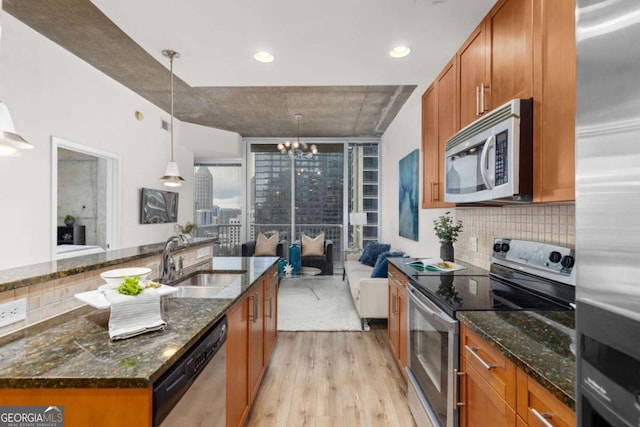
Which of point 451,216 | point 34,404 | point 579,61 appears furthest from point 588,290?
point 451,216

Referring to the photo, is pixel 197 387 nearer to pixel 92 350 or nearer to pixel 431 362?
pixel 92 350

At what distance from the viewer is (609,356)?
0.49 meters

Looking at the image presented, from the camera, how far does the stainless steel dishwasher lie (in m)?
0.89

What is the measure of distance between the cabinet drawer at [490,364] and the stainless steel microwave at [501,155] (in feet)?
2.18

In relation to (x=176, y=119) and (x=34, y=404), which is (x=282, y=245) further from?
(x=34, y=404)

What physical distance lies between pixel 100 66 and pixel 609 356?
4.59 metres

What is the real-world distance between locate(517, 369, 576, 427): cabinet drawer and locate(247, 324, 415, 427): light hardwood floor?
131 centimetres

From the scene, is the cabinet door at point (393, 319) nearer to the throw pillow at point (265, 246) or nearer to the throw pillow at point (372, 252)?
the throw pillow at point (372, 252)

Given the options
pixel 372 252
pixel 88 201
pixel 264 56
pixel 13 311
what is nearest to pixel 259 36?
pixel 264 56

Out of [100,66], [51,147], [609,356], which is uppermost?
[100,66]

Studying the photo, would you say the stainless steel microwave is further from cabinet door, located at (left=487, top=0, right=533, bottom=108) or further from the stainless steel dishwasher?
the stainless steel dishwasher

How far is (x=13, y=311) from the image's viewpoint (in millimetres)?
1112

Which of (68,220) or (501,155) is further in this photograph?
(68,220)

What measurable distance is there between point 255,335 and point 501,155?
5.89 feet
